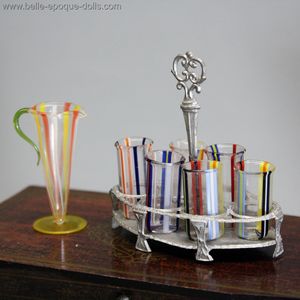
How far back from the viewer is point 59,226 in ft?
4.76

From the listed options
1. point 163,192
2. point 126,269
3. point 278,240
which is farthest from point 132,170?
point 278,240

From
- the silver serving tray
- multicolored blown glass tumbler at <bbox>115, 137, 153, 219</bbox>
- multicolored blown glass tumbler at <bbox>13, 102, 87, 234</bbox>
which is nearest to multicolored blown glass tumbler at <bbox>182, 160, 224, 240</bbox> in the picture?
the silver serving tray

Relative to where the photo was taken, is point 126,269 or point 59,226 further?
point 59,226

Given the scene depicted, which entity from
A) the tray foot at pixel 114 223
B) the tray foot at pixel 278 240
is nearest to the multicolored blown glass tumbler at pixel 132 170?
the tray foot at pixel 114 223

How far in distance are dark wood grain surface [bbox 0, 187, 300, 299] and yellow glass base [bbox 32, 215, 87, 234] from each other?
17 mm

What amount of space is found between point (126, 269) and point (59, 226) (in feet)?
0.95

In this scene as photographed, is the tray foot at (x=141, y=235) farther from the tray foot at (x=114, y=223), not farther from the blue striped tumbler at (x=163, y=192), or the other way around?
the tray foot at (x=114, y=223)

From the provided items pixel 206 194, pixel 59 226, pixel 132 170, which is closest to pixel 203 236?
pixel 206 194

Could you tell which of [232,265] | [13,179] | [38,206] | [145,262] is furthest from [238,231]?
[13,179]

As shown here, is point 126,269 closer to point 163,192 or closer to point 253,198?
point 163,192

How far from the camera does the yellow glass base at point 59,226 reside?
1423 mm

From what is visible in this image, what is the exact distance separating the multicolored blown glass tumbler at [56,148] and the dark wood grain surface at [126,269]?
48 mm

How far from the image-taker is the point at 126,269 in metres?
1.22

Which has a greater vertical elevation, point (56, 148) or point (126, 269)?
point (56, 148)
